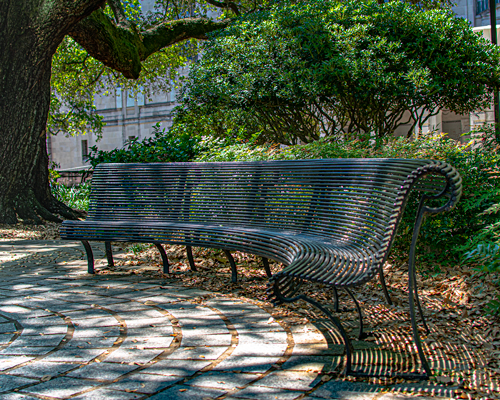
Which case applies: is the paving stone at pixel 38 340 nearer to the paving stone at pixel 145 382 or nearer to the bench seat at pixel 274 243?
the paving stone at pixel 145 382

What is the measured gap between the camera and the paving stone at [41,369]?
2.48 meters

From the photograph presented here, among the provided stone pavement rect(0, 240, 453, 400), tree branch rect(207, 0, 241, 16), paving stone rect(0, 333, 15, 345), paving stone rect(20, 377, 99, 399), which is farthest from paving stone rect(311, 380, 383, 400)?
tree branch rect(207, 0, 241, 16)

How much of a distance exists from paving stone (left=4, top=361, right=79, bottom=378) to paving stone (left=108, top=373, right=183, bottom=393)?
37 cm

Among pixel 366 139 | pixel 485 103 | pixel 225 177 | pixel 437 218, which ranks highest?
pixel 485 103

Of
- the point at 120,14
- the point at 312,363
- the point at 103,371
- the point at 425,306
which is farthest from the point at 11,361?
the point at 120,14

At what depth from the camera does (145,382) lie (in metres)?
2.38

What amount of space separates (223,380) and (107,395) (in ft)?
1.77

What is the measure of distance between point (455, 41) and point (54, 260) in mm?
6867

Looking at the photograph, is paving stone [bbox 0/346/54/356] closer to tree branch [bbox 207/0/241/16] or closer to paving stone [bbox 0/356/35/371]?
paving stone [bbox 0/356/35/371]

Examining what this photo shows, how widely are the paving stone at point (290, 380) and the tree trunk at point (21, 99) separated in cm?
718

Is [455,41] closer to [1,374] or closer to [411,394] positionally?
[411,394]

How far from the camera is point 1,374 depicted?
8.13ft

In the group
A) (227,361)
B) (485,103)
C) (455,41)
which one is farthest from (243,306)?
(485,103)

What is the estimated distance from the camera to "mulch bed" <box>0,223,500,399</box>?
2.49 metres
